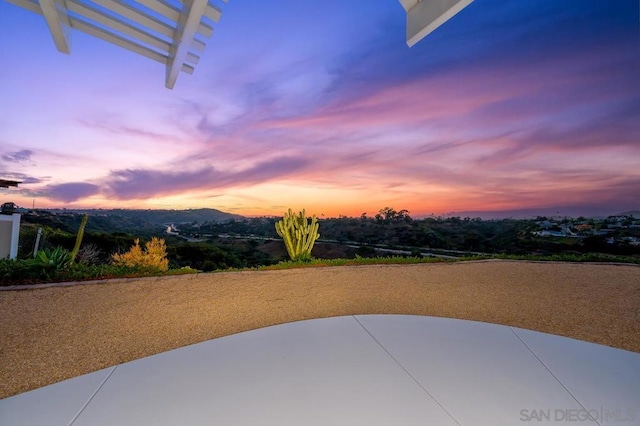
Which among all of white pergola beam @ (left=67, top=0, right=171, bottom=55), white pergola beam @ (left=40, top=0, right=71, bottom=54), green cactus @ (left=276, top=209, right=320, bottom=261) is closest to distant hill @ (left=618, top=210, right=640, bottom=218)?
green cactus @ (left=276, top=209, right=320, bottom=261)

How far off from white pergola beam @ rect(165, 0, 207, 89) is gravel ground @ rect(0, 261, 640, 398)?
2.51m

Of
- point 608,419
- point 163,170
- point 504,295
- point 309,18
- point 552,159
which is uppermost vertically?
point 309,18

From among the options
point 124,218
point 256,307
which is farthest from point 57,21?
point 124,218

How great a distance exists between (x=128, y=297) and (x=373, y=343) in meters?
4.16

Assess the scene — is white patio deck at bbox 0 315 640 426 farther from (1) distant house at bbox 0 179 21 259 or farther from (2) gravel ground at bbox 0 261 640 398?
(1) distant house at bbox 0 179 21 259

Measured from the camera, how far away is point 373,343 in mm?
1672

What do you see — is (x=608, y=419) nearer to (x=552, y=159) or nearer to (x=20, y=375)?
(x=20, y=375)

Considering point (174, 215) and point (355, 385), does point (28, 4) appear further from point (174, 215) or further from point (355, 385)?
point (174, 215)

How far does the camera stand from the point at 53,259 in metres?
5.65

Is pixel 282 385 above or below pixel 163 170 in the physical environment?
below

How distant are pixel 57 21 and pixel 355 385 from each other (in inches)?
109

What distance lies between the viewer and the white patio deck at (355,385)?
1.13 metres

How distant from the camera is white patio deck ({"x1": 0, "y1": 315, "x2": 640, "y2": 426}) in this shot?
113 cm

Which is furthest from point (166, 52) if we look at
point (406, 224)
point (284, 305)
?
point (406, 224)
